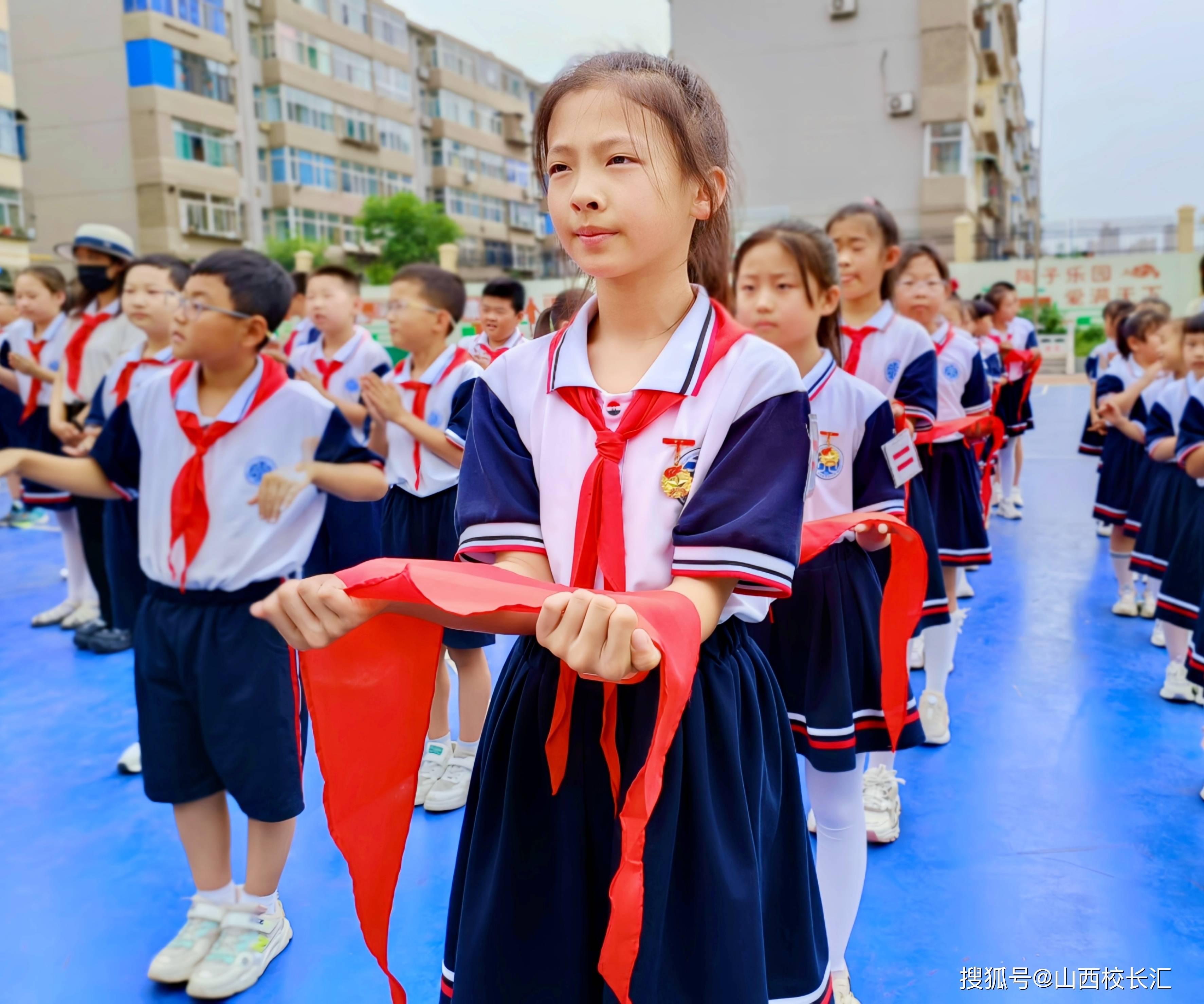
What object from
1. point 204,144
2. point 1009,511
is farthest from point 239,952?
point 204,144

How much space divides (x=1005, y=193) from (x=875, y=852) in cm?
3619

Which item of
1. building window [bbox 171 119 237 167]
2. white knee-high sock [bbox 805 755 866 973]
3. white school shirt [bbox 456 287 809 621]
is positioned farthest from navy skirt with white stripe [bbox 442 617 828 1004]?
building window [bbox 171 119 237 167]

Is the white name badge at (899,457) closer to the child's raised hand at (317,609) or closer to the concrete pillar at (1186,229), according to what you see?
the child's raised hand at (317,609)

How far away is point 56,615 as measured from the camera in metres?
4.66

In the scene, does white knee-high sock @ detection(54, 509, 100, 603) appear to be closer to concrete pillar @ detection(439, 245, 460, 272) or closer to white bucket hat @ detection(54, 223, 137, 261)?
white bucket hat @ detection(54, 223, 137, 261)

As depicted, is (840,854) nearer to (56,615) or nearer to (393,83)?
(56,615)

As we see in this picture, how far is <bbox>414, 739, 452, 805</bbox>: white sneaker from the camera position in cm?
286

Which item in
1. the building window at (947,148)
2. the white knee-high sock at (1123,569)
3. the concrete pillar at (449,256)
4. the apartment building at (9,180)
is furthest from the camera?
the building window at (947,148)

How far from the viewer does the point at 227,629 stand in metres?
2.00

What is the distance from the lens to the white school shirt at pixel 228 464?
2.03 m

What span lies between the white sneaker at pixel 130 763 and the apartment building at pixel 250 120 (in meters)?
19.1

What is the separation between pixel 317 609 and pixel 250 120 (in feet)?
101

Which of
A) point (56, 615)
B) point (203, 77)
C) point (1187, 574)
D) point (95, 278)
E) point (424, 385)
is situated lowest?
point (56, 615)

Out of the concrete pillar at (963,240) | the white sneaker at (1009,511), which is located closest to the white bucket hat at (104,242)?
the white sneaker at (1009,511)
